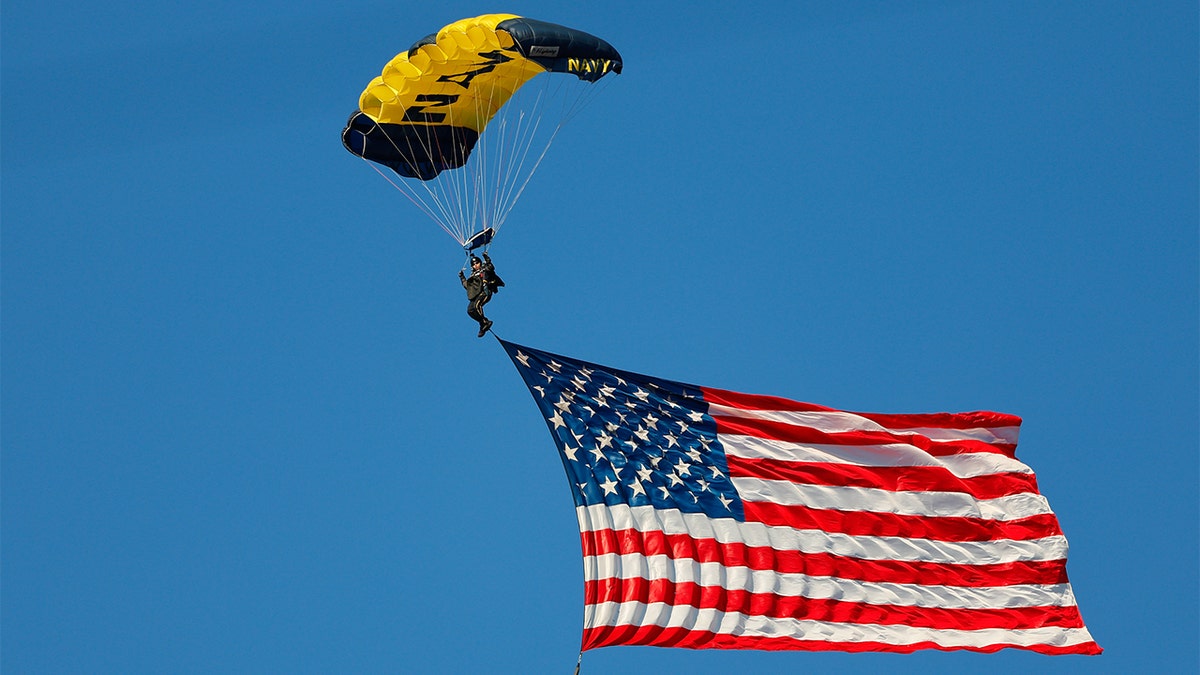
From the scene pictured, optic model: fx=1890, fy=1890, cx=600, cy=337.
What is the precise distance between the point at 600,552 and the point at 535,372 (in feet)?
8.11

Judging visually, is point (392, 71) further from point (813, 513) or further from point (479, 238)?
point (813, 513)

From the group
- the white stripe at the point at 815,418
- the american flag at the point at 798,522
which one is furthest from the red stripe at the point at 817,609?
the white stripe at the point at 815,418

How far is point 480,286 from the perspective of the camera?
23.0 metres

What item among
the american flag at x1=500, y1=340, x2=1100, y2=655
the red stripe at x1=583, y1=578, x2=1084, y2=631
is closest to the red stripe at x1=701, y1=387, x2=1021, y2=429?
the american flag at x1=500, y1=340, x2=1100, y2=655

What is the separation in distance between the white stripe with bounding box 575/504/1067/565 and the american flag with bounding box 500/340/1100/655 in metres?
0.02

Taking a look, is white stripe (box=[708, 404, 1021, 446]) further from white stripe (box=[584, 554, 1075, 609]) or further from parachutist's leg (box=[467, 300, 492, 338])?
parachutist's leg (box=[467, 300, 492, 338])

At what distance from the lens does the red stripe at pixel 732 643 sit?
2152cm

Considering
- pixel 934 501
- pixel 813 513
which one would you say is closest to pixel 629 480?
pixel 813 513

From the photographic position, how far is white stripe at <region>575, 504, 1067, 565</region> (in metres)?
22.6

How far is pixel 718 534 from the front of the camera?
22.9m

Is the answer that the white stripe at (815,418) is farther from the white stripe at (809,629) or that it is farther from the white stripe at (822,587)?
the white stripe at (809,629)

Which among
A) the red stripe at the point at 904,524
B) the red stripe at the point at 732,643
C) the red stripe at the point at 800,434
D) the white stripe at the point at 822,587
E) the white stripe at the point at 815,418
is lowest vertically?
the red stripe at the point at 732,643

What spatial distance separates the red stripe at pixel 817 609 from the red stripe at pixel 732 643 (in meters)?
0.28

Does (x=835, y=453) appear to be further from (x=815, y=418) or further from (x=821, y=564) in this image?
(x=821, y=564)
